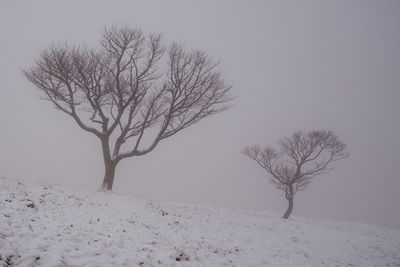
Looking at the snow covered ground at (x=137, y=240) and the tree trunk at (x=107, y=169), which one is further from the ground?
the tree trunk at (x=107, y=169)

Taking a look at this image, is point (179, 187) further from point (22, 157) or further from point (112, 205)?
point (112, 205)

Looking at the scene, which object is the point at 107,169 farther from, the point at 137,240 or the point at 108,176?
the point at 137,240

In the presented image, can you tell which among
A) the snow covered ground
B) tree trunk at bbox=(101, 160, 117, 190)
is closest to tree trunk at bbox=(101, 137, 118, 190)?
tree trunk at bbox=(101, 160, 117, 190)

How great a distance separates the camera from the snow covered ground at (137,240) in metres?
6.94

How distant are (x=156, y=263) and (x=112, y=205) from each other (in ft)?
22.5

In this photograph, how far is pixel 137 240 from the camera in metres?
8.95

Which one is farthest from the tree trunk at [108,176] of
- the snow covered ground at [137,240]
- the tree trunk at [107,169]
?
the snow covered ground at [137,240]

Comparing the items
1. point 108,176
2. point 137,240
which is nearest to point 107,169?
point 108,176

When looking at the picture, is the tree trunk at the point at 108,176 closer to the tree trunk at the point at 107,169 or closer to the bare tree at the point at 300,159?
the tree trunk at the point at 107,169

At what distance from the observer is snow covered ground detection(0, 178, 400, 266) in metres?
6.94

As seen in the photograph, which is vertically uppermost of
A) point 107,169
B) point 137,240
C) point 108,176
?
point 107,169

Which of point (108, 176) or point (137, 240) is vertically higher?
point (108, 176)

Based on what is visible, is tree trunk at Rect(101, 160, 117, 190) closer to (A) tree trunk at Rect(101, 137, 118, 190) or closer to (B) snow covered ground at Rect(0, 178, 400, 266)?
(A) tree trunk at Rect(101, 137, 118, 190)

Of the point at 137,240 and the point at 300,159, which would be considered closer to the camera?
the point at 137,240
